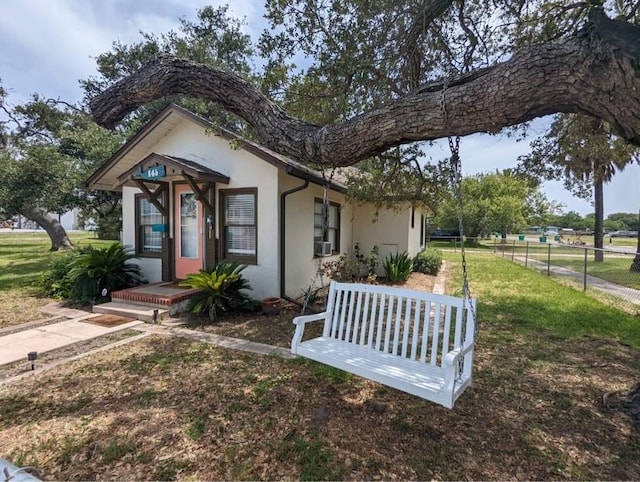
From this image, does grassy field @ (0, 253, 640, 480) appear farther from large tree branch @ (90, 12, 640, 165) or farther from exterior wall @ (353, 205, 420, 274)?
exterior wall @ (353, 205, 420, 274)

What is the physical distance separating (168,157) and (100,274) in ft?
10.4

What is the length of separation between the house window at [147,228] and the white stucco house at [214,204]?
3 cm

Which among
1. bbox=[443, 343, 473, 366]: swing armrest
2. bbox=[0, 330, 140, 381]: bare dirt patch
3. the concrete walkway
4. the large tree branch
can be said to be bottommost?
bbox=[0, 330, 140, 381]: bare dirt patch

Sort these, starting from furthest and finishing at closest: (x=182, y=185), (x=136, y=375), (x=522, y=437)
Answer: (x=182, y=185) < (x=136, y=375) < (x=522, y=437)

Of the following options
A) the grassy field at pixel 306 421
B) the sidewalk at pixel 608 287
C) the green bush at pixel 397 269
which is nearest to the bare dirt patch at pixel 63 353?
the grassy field at pixel 306 421

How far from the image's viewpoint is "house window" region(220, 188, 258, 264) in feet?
25.0

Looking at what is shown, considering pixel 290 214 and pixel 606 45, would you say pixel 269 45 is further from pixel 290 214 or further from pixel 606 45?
pixel 606 45

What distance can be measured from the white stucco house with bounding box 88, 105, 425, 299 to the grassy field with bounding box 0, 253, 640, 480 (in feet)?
10.2

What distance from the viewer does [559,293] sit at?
29.9ft

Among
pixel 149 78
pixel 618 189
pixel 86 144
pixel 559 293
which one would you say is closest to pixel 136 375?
pixel 149 78

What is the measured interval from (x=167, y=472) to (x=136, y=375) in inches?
74.9

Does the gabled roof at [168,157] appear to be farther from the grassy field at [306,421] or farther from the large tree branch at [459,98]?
the grassy field at [306,421]

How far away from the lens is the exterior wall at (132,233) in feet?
28.7

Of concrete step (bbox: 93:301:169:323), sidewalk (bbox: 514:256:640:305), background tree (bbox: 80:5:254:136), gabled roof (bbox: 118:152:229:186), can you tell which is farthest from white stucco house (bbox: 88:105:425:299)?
background tree (bbox: 80:5:254:136)
